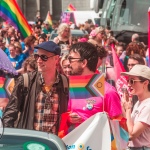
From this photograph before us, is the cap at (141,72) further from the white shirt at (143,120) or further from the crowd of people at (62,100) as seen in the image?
the white shirt at (143,120)

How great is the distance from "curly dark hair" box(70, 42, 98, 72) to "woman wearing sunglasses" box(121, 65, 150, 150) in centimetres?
39

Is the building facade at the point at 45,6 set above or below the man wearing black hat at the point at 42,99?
below

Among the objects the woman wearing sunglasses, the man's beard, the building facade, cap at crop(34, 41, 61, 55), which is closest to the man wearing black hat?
cap at crop(34, 41, 61, 55)

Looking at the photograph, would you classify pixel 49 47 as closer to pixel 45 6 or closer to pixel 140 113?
pixel 140 113

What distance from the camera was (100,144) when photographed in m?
4.95

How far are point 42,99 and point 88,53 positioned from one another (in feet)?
1.89

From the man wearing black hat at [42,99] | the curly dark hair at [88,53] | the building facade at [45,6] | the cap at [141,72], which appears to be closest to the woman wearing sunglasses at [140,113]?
the cap at [141,72]

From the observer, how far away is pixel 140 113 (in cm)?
557

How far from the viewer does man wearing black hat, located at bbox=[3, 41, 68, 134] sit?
548 cm

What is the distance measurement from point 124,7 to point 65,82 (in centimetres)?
1449

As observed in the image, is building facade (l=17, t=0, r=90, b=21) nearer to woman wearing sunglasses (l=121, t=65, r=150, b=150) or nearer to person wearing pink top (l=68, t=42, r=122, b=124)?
woman wearing sunglasses (l=121, t=65, r=150, b=150)

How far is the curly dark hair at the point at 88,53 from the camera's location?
18.2ft

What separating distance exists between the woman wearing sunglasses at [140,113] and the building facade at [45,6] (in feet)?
145

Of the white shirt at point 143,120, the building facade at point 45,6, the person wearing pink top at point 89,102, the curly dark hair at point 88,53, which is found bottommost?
the building facade at point 45,6
